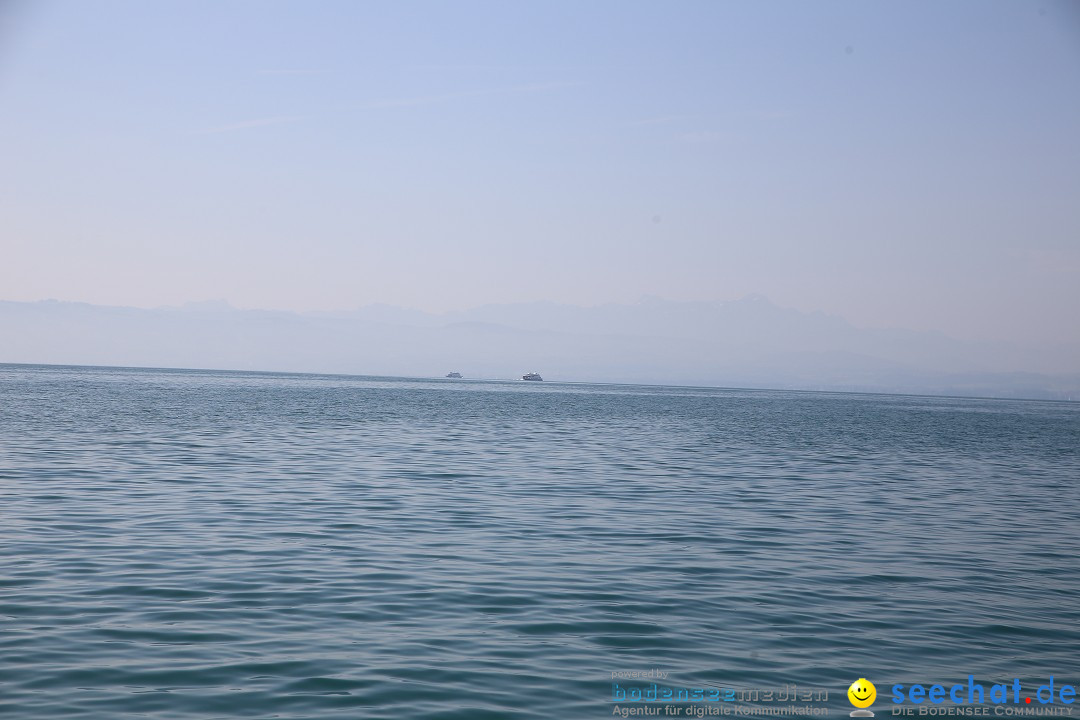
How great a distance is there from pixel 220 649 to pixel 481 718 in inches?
139

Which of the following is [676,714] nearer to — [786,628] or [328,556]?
[786,628]

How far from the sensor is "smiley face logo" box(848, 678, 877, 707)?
978cm

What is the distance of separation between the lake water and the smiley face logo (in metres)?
0.15

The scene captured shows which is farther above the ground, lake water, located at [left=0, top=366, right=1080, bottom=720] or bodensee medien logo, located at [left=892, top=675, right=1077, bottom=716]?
lake water, located at [left=0, top=366, right=1080, bottom=720]

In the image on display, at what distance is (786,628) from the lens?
12.5 meters

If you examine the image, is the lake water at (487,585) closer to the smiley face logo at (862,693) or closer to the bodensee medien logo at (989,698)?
the smiley face logo at (862,693)

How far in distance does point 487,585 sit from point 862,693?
20.3 feet

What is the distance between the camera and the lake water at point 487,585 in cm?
990

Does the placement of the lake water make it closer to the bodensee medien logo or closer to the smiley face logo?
the smiley face logo

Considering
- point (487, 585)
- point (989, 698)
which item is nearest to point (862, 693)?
point (989, 698)

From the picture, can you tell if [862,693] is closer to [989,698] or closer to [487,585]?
[989,698]

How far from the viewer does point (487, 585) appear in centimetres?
1445

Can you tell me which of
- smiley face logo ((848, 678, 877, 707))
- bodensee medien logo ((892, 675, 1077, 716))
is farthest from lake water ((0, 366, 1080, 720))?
bodensee medien logo ((892, 675, 1077, 716))

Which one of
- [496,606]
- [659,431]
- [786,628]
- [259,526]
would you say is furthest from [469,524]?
[659,431]
